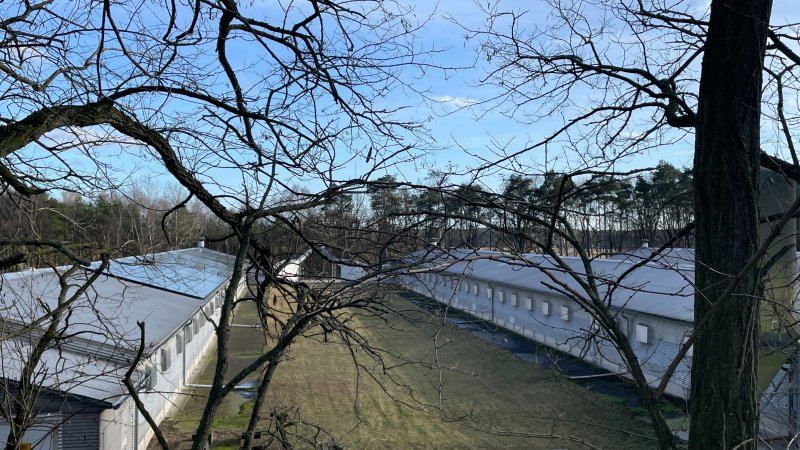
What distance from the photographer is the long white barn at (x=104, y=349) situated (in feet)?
22.1

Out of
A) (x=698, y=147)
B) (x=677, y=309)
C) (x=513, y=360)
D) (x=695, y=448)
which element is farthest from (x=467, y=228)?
(x=513, y=360)

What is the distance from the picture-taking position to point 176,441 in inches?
516

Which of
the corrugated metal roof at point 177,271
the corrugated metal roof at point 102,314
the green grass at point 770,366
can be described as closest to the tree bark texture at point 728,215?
the corrugated metal roof at point 102,314

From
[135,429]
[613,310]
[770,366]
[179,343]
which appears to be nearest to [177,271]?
[135,429]

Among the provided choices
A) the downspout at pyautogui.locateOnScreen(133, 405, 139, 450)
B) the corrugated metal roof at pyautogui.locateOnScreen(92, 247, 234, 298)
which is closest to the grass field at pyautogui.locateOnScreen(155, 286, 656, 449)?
the downspout at pyautogui.locateOnScreen(133, 405, 139, 450)

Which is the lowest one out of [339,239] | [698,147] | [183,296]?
[183,296]

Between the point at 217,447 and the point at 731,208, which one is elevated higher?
the point at 731,208

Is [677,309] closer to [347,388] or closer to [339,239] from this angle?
[347,388]

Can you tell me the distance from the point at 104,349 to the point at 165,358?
171 inches

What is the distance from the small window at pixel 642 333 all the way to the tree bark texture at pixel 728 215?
48.9 ft

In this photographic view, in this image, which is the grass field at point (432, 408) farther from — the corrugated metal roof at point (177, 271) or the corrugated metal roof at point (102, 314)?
the corrugated metal roof at point (177, 271)

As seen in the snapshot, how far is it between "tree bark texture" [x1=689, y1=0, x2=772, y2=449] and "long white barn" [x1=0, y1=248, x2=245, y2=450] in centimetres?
366

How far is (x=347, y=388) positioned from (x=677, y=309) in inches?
364

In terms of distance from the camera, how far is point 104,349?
1082 cm
